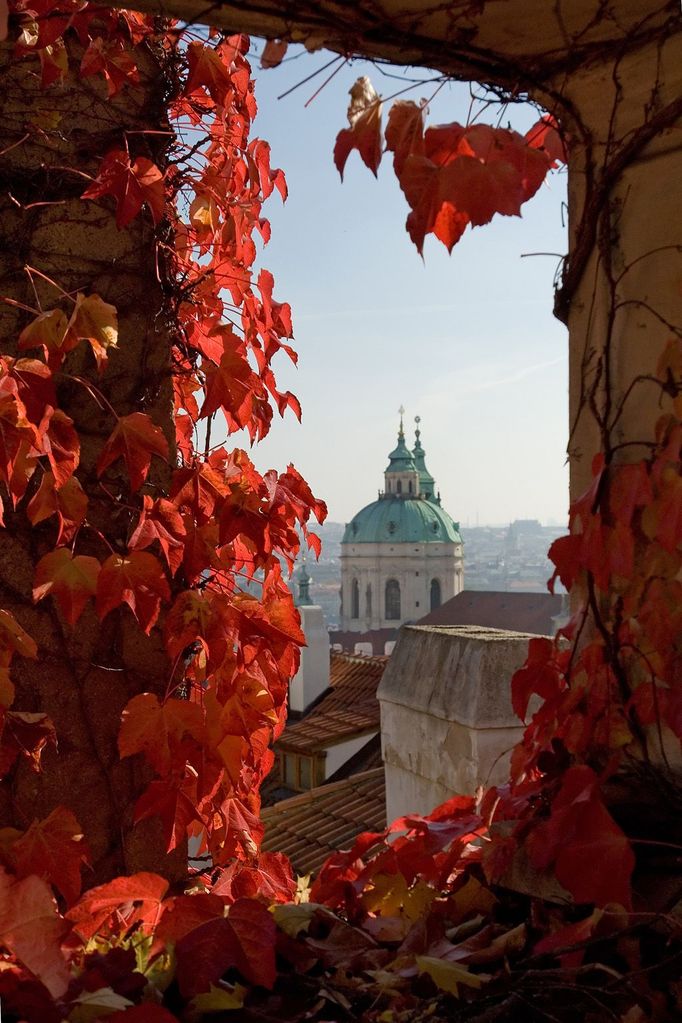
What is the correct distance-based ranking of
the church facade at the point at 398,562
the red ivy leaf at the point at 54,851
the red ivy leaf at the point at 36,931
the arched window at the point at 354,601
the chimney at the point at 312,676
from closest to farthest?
the red ivy leaf at the point at 36,931
the red ivy leaf at the point at 54,851
the chimney at the point at 312,676
the church facade at the point at 398,562
the arched window at the point at 354,601

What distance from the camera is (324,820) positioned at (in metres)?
6.95

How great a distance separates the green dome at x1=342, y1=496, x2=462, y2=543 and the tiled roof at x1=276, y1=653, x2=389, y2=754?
6793 cm

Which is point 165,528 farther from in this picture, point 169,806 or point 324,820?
point 324,820

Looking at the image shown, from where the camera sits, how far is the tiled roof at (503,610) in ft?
171

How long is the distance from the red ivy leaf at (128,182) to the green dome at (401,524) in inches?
3182

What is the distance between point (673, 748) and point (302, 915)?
0.62 meters

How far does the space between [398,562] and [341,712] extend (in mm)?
71008

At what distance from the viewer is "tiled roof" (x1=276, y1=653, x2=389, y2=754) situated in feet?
33.9

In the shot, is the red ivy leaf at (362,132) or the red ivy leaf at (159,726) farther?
the red ivy leaf at (159,726)

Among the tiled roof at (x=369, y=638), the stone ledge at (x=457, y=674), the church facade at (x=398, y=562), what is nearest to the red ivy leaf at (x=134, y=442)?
the stone ledge at (x=457, y=674)

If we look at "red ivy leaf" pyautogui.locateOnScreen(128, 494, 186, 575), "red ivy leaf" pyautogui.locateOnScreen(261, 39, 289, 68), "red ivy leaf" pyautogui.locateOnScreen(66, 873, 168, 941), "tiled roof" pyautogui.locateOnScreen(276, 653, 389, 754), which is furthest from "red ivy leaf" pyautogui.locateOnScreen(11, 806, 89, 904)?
"tiled roof" pyautogui.locateOnScreen(276, 653, 389, 754)

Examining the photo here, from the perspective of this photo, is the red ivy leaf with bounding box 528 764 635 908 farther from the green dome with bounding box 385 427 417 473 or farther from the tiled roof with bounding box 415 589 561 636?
the green dome with bounding box 385 427 417 473

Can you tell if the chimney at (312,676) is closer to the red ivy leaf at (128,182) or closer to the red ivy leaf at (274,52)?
the red ivy leaf at (128,182)

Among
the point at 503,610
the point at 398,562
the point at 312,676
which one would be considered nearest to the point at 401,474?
the point at 398,562
